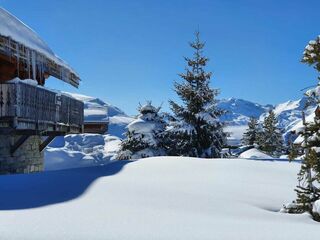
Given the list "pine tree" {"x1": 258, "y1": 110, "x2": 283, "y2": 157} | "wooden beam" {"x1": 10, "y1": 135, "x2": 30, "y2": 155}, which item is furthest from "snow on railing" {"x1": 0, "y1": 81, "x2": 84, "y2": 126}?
"pine tree" {"x1": 258, "y1": 110, "x2": 283, "y2": 157}

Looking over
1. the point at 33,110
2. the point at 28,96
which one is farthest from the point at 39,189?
the point at 33,110

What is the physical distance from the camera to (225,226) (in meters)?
4.78

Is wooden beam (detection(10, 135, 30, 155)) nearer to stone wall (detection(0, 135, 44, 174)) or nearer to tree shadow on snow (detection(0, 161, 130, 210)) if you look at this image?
stone wall (detection(0, 135, 44, 174))

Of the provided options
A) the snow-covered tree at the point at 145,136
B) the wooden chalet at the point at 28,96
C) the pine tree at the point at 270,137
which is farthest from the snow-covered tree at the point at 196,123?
the pine tree at the point at 270,137

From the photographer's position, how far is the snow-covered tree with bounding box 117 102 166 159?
23.9 m

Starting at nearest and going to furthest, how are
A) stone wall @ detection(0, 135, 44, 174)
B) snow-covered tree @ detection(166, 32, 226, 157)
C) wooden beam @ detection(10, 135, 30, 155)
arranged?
stone wall @ detection(0, 135, 44, 174)
wooden beam @ detection(10, 135, 30, 155)
snow-covered tree @ detection(166, 32, 226, 157)

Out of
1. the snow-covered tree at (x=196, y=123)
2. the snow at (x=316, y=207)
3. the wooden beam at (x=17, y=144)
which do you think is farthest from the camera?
→ the snow-covered tree at (x=196, y=123)

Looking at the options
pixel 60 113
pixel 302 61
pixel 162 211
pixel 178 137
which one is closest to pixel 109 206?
pixel 162 211

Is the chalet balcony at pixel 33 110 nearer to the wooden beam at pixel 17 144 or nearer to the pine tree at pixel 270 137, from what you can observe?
the wooden beam at pixel 17 144

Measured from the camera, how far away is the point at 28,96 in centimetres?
1393

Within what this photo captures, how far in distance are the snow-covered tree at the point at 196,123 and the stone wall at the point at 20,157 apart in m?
7.43

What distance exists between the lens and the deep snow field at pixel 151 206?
14.1 ft

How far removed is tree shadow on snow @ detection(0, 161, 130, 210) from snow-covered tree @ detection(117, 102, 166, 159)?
48.4 ft

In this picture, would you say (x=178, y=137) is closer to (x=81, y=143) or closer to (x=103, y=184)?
(x=103, y=184)
